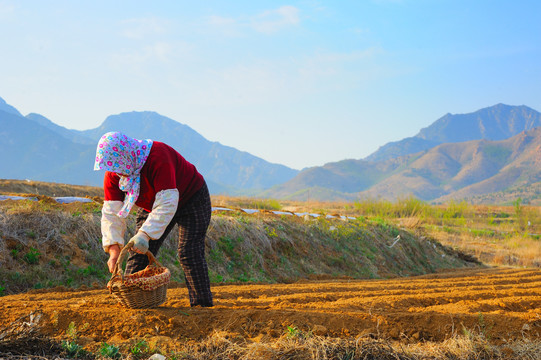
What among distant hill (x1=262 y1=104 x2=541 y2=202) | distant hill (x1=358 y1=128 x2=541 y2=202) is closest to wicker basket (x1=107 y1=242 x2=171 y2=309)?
distant hill (x1=358 y1=128 x2=541 y2=202)

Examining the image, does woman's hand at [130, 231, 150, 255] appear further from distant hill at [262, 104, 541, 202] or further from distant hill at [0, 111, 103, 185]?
distant hill at [0, 111, 103, 185]

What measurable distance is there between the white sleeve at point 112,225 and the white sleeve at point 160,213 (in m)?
0.37

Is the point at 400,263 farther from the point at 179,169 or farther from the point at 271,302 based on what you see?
the point at 179,169

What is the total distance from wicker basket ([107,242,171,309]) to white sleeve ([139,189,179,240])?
18 cm

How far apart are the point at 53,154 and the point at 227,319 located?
192 meters

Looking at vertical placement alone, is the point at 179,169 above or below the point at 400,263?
above

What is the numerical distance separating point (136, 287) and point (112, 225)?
51cm

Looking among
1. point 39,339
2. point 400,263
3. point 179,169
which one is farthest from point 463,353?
point 400,263

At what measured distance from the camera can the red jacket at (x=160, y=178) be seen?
3.36 meters

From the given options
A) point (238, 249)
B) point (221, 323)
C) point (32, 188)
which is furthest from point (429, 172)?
point (221, 323)

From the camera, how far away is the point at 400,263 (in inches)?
497

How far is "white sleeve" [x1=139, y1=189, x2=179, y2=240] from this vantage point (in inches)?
129

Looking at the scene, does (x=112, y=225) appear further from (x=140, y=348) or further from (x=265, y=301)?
(x=265, y=301)

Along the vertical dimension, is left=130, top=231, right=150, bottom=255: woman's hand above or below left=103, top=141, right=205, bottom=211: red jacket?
below
